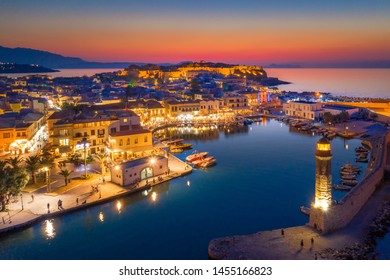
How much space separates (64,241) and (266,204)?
5.96m

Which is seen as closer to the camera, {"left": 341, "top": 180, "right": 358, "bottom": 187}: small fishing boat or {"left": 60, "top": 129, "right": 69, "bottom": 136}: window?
{"left": 341, "top": 180, "right": 358, "bottom": 187}: small fishing boat

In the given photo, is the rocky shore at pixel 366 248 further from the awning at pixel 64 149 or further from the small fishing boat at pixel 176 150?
the awning at pixel 64 149

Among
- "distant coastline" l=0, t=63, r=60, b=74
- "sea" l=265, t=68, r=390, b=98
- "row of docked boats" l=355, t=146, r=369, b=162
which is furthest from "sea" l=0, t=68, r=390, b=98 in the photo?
"row of docked boats" l=355, t=146, r=369, b=162

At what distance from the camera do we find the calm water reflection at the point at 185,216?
8703 mm

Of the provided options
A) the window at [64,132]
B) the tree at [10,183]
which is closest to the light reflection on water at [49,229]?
the tree at [10,183]

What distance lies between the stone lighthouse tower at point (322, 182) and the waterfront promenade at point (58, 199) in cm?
609

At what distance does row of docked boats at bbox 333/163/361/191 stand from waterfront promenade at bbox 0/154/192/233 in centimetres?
612

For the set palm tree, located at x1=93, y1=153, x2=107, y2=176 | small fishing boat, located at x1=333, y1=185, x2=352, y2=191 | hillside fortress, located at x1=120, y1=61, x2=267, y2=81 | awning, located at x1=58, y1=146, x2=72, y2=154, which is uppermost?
hillside fortress, located at x1=120, y1=61, x2=267, y2=81

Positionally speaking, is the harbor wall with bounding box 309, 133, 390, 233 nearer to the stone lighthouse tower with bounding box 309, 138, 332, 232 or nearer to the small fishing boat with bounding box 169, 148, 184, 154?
the stone lighthouse tower with bounding box 309, 138, 332, 232

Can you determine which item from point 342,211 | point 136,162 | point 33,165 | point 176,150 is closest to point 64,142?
point 33,165

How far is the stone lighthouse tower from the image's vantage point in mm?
8562

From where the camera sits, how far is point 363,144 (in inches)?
809

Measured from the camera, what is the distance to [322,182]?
347 inches
